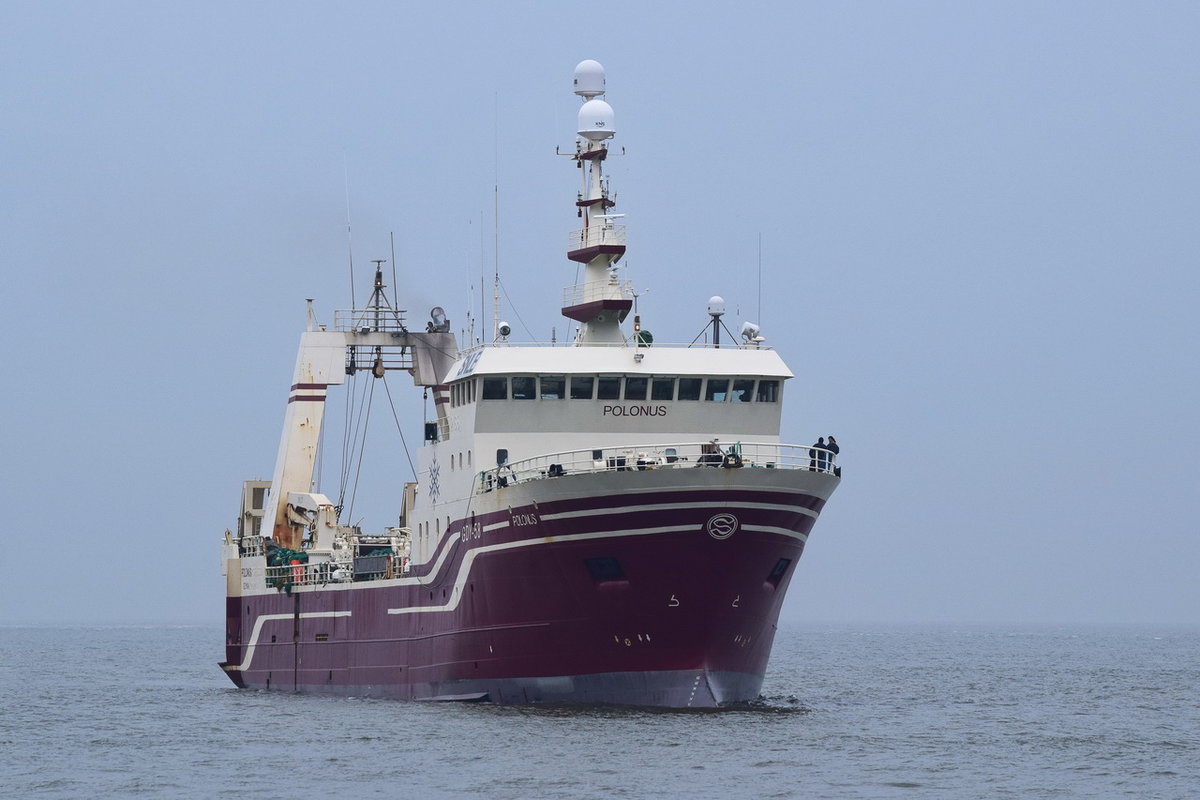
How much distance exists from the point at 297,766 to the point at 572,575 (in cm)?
702

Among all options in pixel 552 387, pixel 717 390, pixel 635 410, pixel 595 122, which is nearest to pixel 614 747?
pixel 635 410

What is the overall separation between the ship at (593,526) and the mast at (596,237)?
48 millimetres

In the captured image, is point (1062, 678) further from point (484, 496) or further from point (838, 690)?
point (484, 496)

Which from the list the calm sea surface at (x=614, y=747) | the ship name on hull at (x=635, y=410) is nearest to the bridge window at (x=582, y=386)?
the ship name on hull at (x=635, y=410)

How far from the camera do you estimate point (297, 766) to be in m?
35.5

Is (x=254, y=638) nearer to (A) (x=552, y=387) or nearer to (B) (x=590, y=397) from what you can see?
(A) (x=552, y=387)

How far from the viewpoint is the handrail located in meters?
38.9

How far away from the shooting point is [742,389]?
43562mm

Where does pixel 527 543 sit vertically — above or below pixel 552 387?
below

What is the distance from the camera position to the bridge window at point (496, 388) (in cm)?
4256

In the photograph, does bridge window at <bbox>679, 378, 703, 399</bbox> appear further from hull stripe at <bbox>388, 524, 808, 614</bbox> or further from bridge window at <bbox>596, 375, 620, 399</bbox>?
hull stripe at <bbox>388, 524, 808, 614</bbox>

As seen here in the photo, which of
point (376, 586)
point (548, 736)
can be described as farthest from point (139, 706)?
point (548, 736)

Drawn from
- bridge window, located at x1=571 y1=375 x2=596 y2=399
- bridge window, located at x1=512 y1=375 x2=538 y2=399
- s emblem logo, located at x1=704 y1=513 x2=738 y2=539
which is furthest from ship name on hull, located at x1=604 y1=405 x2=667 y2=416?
s emblem logo, located at x1=704 y1=513 x2=738 y2=539

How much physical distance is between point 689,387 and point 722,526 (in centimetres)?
527
